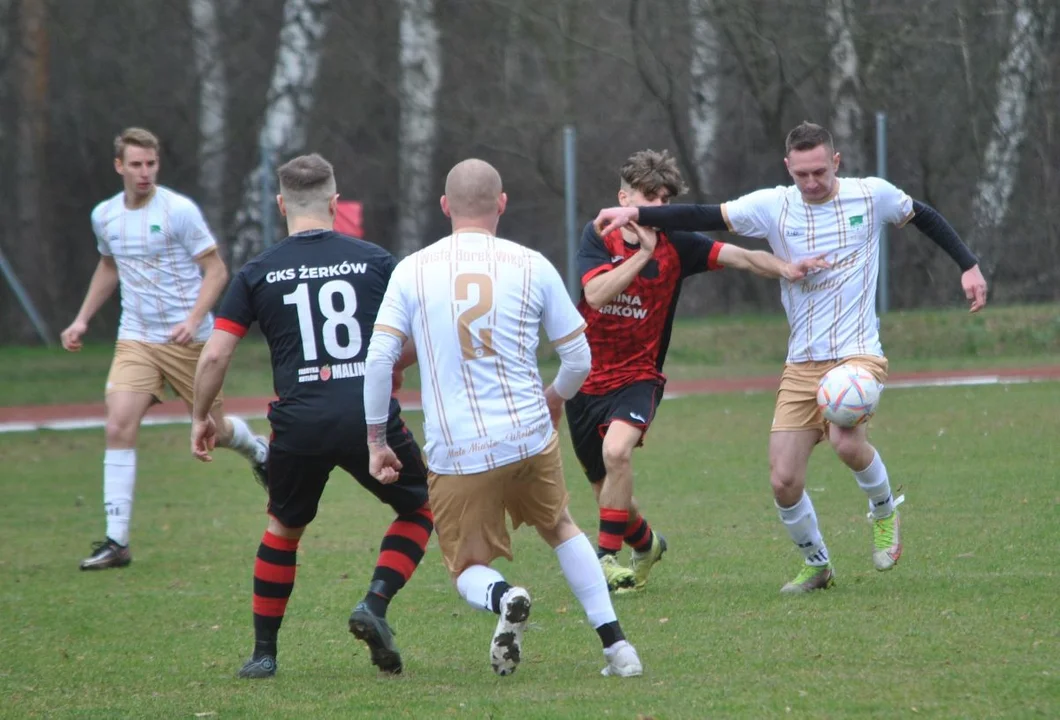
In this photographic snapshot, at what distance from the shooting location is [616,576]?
→ 722 cm

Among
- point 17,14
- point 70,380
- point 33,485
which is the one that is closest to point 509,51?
point 17,14

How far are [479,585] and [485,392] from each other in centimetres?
67

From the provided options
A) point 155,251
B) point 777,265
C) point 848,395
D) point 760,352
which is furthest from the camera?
point 760,352

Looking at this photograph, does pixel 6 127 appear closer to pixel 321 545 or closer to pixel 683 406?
pixel 683 406

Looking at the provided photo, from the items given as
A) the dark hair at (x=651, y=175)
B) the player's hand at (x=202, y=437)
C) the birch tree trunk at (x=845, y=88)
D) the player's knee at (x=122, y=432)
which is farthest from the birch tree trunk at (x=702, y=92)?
the player's hand at (x=202, y=437)

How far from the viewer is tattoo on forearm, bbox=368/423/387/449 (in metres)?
5.26

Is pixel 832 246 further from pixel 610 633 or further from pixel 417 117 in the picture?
pixel 417 117

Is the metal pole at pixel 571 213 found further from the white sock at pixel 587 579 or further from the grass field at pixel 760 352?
the white sock at pixel 587 579

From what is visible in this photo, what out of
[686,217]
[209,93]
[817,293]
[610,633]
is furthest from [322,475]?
[209,93]

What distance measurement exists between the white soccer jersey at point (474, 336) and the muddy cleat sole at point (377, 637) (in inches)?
26.5

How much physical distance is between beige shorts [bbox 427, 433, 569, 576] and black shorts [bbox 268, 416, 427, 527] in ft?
1.39

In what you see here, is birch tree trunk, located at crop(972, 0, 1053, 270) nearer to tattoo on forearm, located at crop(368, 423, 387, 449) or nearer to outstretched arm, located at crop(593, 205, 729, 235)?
outstretched arm, located at crop(593, 205, 729, 235)

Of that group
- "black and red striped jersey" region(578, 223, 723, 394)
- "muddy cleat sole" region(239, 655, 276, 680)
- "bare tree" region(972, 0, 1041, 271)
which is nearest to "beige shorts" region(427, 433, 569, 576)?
"muddy cleat sole" region(239, 655, 276, 680)

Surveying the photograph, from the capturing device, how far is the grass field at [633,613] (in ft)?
16.9
